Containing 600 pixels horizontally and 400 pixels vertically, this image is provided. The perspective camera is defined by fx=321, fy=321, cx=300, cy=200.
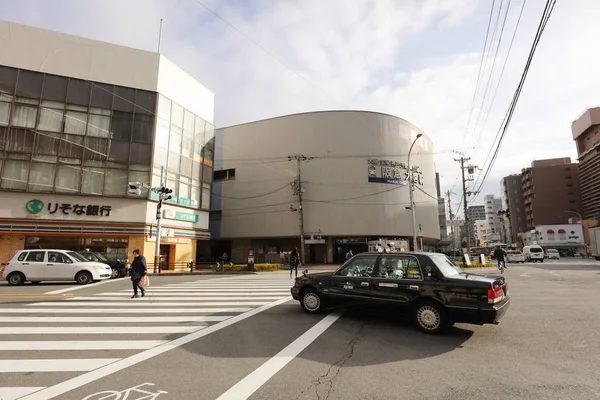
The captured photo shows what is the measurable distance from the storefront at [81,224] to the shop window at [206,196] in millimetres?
4910

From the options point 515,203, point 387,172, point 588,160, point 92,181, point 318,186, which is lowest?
point 92,181

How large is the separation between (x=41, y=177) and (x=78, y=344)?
2307 centimetres

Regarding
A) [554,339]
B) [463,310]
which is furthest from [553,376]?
[554,339]

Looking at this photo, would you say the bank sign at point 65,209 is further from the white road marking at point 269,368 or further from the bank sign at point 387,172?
the bank sign at point 387,172

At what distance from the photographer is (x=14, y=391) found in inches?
156

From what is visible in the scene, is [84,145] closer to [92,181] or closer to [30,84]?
[92,181]

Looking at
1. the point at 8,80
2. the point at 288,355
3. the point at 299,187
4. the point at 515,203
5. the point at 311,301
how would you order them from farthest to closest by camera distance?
the point at 515,203, the point at 299,187, the point at 8,80, the point at 311,301, the point at 288,355

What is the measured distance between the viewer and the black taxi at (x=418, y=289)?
19.9ft

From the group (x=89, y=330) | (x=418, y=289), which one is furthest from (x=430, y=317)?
(x=89, y=330)

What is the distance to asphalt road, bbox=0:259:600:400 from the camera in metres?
3.98

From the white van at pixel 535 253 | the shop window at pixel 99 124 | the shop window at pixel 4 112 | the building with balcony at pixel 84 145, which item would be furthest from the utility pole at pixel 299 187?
the white van at pixel 535 253

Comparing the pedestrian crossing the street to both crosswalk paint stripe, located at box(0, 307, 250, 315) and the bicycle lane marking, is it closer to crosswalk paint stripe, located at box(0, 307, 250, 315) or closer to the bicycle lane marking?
crosswalk paint stripe, located at box(0, 307, 250, 315)

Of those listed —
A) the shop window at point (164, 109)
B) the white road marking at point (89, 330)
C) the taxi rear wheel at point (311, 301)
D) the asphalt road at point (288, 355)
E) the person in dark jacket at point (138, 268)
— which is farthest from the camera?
the shop window at point (164, 109)

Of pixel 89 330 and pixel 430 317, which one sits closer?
pixel 430 317
